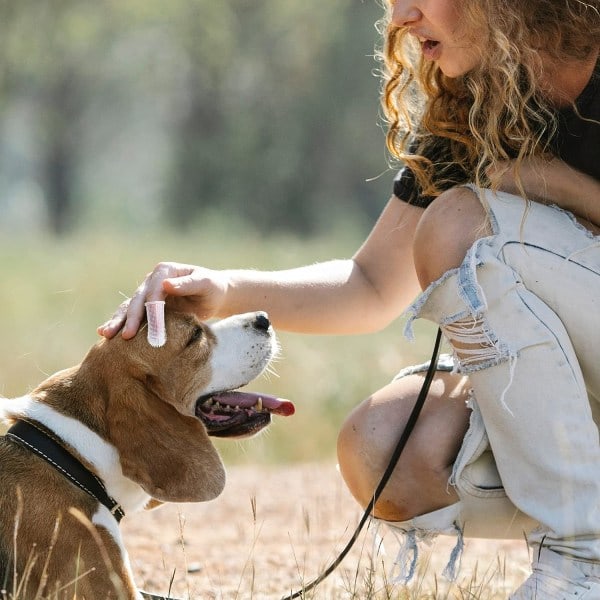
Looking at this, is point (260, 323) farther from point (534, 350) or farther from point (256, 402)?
point (534, 350)

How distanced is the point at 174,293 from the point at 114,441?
46 centimetres

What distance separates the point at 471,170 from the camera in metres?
3.42

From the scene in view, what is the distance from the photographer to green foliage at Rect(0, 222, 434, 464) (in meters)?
7.06

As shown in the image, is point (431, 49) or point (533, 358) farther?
point (431, 49)

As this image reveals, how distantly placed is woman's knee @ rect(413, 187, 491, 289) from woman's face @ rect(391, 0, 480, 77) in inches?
15.0

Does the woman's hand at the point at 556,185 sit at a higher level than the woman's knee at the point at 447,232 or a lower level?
higher

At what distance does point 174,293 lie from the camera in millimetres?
3232

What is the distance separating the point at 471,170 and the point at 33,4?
107ft

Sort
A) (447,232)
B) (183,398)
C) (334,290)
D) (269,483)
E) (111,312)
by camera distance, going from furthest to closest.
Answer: (111,312) < (269,483) < (334,290) < (183,398) < (447,232)

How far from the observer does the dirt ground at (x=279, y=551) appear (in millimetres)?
3402

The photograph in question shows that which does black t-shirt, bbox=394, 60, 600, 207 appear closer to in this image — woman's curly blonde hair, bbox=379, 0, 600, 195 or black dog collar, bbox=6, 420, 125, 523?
woman's curly blonde hair, bbox=379, 0, 600, 195

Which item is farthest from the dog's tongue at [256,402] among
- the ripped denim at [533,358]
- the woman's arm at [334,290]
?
the ripped denim at [533,358]

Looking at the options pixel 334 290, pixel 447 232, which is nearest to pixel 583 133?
pixel 447 232

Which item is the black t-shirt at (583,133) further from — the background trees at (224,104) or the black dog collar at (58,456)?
the background trees at (224,104)
